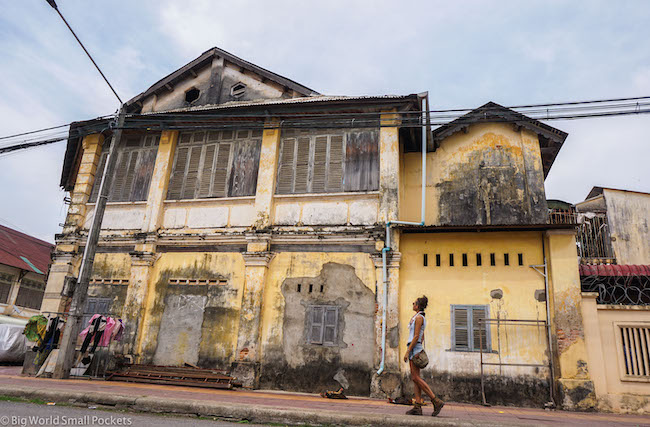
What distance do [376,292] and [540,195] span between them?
5.46m

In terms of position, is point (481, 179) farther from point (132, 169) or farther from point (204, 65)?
point (132, 169)

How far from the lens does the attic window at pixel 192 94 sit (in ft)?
47.6

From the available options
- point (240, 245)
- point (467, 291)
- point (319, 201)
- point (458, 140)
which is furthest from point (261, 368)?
point (458, 140)

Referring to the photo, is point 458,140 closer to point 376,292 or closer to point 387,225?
point 387,225

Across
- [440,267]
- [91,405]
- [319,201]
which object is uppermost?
[319,201]

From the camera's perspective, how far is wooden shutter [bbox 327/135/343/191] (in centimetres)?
1190

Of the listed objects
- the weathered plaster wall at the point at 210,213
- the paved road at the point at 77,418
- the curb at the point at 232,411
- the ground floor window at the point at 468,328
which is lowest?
the paved road at the point at 77,418

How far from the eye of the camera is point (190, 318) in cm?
1170

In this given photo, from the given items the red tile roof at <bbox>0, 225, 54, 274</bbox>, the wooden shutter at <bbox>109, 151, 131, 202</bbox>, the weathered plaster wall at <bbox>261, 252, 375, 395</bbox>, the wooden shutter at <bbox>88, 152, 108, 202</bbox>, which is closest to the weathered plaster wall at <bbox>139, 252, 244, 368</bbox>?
the weathered plaster wall at <bbox>261, 252, 375, 395</bbox>

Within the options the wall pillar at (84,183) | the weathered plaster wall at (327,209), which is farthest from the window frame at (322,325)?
the wall pillar at (84,183)

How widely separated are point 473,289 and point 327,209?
3964 millimetres

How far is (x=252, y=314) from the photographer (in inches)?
437

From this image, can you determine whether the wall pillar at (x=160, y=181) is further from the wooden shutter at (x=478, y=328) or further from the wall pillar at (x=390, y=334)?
the wooden shutter at (x=478, y=328)

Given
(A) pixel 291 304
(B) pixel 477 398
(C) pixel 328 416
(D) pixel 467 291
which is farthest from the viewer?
(A) pixel 291 304
